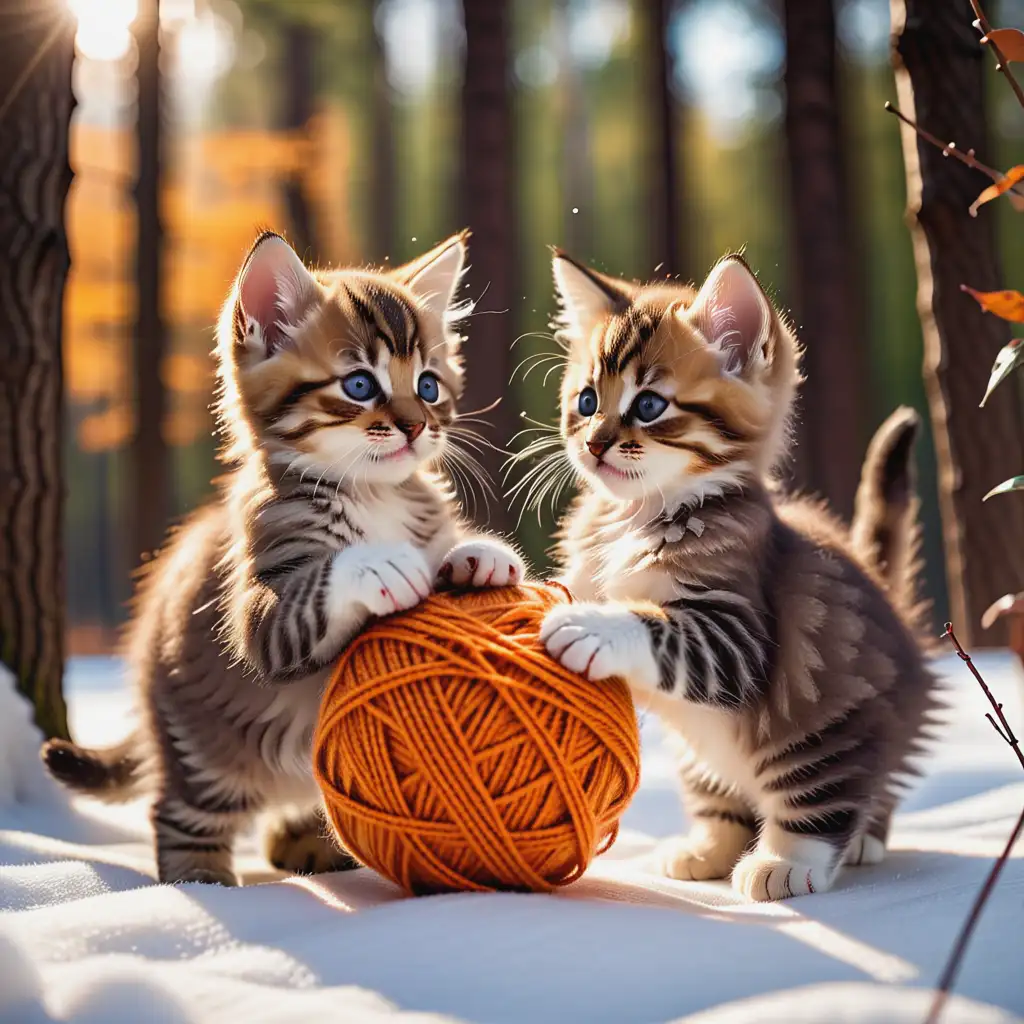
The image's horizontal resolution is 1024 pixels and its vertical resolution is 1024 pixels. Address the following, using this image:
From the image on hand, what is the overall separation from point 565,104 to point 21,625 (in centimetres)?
1273

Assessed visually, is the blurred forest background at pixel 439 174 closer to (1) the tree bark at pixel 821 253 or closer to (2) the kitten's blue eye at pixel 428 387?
(1) the tree bark at pixel 821 253

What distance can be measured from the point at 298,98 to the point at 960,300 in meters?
10.8

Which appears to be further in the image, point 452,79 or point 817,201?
point 452,79

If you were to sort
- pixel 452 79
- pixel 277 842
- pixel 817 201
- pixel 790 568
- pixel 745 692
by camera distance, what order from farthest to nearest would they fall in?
pixel 452 79 < pixel 817 201 < pixel 277 842 < pixel 790 568 < pixel 745 692

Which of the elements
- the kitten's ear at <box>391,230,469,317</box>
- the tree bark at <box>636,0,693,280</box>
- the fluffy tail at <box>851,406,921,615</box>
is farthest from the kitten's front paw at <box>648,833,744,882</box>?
the tree bark at <box>636,0,693,280</box>

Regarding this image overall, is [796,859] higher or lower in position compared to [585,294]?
lower

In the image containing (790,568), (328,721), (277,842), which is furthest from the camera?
(277,842)

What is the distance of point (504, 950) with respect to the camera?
155 centimetres

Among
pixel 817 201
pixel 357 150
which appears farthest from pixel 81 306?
pixel 817 201

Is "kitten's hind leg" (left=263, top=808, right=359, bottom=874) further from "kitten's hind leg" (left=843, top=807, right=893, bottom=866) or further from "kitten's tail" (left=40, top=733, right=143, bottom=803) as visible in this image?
"kitten's hind leg" (left=843, top=807, right=893, bottom=866)

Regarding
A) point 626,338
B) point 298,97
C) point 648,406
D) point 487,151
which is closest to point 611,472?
point 648,406

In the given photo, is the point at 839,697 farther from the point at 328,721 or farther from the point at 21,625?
the point at 21,625

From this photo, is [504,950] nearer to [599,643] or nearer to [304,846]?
[599,643]

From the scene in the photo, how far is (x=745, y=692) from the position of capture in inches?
80.0
